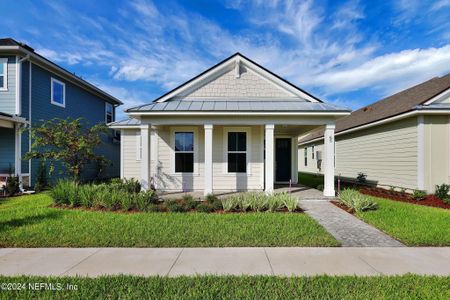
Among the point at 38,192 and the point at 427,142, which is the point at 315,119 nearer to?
the point at 427,142

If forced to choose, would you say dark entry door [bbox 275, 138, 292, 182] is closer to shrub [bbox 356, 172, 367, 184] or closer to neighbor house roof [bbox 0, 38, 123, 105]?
shrub [bbox 356, 172, 367, 184]

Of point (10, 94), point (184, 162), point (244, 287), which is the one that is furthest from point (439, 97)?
point (10, 94)

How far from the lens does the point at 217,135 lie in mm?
11203

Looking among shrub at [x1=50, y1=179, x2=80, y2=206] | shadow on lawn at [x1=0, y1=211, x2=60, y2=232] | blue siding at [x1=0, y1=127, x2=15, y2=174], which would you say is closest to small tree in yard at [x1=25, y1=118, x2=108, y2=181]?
shrub at [x1=50, y1=179, x2=80, y2=206]

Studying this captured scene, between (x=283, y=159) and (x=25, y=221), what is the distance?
11475 millimetres

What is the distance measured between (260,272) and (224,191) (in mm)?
7075

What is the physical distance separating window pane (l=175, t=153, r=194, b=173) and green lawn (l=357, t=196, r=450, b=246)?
6876 millimetres

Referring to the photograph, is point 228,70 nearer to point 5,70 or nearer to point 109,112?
point 5,70

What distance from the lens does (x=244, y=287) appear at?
10.8 feet

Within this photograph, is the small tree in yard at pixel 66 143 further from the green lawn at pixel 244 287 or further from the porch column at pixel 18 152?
the green lawn at pixel 244 287

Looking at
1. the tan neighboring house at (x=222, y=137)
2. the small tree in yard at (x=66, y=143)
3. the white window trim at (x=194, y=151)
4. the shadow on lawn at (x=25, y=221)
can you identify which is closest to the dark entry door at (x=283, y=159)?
the tan neighboring house at (x=222, y=137)

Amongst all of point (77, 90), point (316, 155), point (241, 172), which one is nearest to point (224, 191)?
point (241, 172)

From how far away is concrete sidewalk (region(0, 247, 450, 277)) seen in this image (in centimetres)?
382

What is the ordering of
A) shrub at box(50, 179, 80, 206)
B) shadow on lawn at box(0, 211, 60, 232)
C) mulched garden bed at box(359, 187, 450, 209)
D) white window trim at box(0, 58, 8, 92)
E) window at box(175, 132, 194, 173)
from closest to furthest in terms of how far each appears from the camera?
shadow on lawn at box(0, 211, 60, 232)
shrub at box(50, 179, 80, 206)
mulched garden bed at box(359, 187, 450, 209)
white window trim at box(0, 58, 8, 92)
window at box(175, 132, 194, 173)
